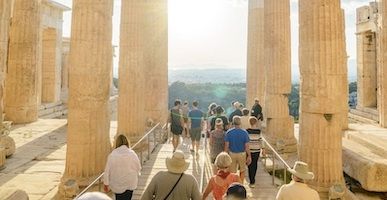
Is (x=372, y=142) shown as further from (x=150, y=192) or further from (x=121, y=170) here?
(x=150, y=192)

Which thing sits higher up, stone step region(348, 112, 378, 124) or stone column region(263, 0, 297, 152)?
stone column region(263, 0, 297, 152)

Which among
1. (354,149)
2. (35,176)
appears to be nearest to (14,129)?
(35,176)

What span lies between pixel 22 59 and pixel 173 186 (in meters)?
18.0

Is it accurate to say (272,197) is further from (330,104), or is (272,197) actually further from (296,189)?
(296,189)

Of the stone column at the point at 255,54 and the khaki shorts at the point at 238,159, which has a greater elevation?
the stone column at the point at 255,54

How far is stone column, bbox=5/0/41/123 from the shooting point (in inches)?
784

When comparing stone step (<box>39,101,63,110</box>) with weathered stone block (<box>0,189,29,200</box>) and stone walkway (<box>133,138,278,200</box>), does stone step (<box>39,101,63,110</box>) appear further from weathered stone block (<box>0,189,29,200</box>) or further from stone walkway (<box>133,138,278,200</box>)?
weathered stone block (<box>0,189,29,200</box>)

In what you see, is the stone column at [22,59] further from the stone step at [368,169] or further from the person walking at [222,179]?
the person walking at [222,179]

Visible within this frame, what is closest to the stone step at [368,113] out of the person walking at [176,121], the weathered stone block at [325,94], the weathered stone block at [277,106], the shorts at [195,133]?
the weathered stone block at [277,106]

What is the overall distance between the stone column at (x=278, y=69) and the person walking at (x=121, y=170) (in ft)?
31.5

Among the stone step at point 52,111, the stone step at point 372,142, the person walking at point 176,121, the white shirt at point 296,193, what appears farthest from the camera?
the stone step at point 52,111

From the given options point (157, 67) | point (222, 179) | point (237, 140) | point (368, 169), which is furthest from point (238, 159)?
point (157, 67)

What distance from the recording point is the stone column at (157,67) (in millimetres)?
19344

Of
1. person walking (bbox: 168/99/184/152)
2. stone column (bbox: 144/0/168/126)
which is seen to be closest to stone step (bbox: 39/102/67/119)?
stone column (bbox: 144/0/168/126)
